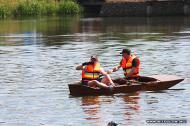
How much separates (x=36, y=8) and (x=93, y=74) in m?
80.8

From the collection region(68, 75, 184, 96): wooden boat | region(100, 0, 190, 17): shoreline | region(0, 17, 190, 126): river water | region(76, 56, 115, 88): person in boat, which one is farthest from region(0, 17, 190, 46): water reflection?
region(76, 56, 115, 88): person in boat

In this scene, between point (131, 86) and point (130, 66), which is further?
point (130, 66)

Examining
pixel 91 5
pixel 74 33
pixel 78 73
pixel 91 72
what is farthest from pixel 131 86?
pixel 91 5

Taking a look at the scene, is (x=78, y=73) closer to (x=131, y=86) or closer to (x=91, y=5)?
(x=131, y=86)

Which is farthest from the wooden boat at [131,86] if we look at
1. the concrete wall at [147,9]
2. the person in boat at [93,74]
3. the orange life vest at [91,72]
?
the concrete wall at [147,9]

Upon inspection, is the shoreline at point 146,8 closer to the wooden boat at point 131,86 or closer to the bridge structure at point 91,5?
the bridge structure at point 91,5

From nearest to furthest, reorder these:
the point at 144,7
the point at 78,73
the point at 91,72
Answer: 1. the point at 91,72
2. the point at 78,73
3. the point at 144,7

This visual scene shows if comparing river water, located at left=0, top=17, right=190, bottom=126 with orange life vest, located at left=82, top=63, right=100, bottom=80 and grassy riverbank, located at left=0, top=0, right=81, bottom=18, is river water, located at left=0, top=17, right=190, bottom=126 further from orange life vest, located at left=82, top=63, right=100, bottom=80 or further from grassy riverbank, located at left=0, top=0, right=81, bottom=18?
grassy riverbank, located at left=0, top=0, right=81, bottom=18

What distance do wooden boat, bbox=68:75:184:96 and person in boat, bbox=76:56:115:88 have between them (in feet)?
0.73

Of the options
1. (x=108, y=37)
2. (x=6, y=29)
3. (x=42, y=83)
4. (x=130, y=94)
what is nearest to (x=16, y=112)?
(x=130, y=94)

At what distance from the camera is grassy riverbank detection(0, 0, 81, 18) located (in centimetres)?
10725

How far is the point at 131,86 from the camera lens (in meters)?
30.2

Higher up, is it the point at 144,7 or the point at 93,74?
the point at 93,74

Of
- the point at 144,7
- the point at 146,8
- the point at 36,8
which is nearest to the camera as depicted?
the point at 36,8
